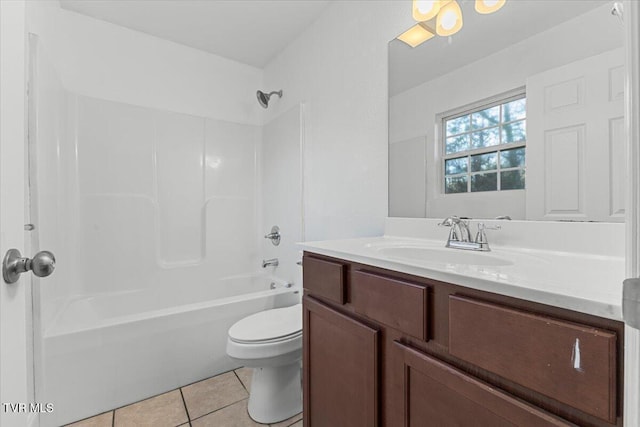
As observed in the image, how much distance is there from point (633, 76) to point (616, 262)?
2.26 feet

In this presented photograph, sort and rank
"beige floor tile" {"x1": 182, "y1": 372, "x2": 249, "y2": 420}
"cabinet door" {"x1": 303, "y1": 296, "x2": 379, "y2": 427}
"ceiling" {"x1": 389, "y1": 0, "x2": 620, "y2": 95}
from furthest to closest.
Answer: "beige floor tile" {"x1": 182, "y1": 372, "x2": 249, "y2": 420}, "ceiling" {"x1": 389, "y1": 0, "x2": 620, "y2": 95}, "cabinet door" {"x1": 303, "y1": 296, "x2": 379, "y2": 427}

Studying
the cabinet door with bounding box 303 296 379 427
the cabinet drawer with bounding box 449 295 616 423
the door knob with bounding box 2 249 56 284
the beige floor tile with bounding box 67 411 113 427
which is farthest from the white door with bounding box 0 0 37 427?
the beige floor tile with bounding box 67 411 113 427

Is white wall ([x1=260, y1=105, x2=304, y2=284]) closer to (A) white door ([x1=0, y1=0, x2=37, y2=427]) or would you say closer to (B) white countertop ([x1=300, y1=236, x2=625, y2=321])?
(B) white countertop ([x1=300, y1=236, x2=625, y2=321])

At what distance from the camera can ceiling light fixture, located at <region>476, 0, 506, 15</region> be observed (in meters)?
1.13

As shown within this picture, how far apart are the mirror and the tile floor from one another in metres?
1.34

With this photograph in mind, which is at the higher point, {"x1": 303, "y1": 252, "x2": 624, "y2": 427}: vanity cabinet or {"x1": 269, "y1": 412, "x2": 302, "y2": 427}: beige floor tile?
{"x1": 303, "y1": 252, "x2": 624, "y2": 427}: vanity cabinet

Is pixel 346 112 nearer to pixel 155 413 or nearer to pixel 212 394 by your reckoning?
pixel 212 394

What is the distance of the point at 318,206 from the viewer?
2000 millimetres

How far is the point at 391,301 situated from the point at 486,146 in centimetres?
78

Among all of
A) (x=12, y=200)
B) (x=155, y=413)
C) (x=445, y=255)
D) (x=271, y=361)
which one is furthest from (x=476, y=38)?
(x=155, y=413)

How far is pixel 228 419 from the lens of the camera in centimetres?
143

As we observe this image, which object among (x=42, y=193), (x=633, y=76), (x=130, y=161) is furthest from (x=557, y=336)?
(x=130, y=161)

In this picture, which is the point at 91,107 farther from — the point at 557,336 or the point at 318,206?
the point at 557,336

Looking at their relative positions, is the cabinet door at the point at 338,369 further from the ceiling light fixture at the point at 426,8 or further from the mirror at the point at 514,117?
the ceiling light fixture at the point at 426,8
